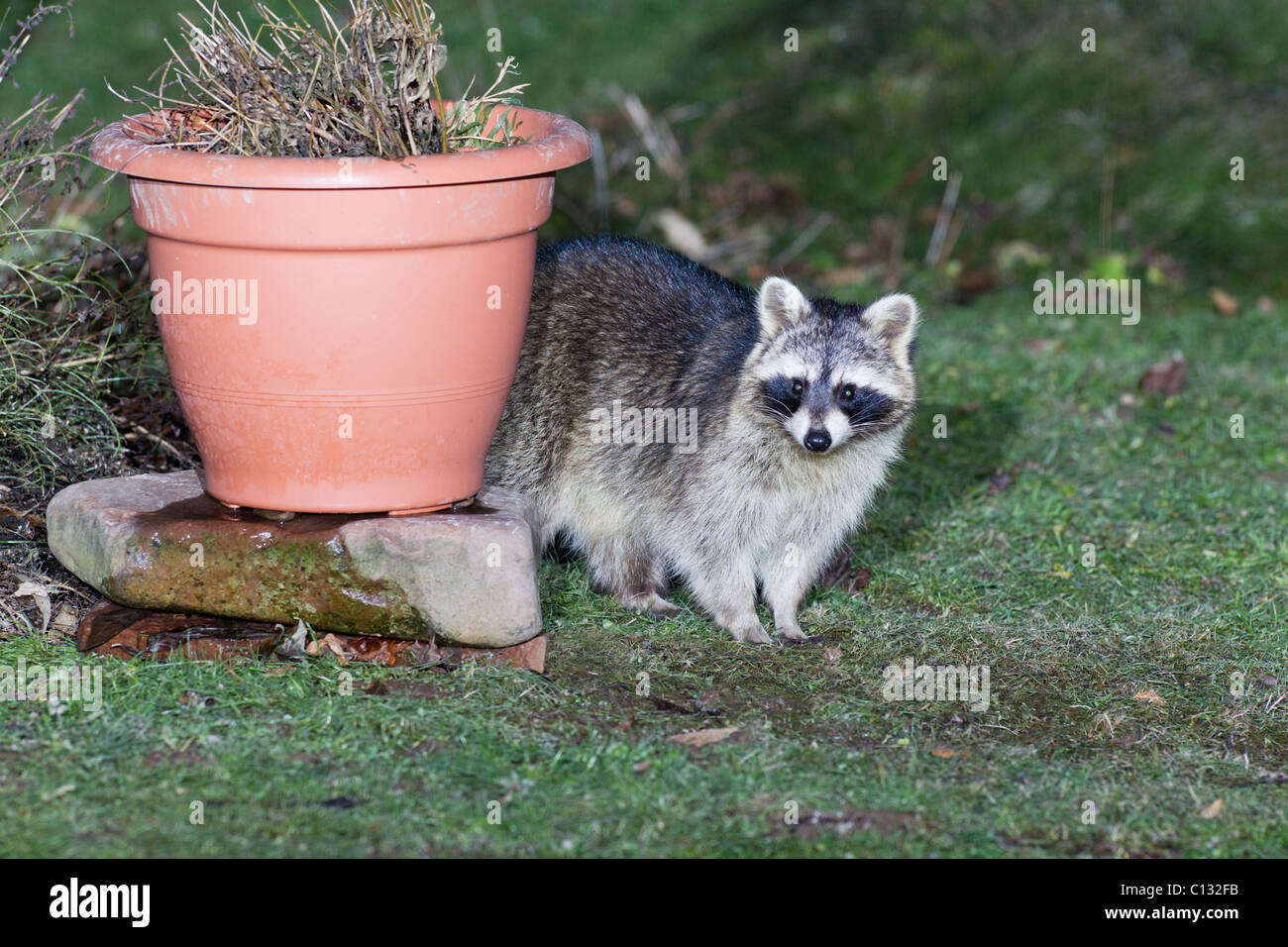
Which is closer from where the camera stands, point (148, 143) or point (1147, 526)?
point (148, 143)

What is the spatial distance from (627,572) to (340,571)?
1.38 metres

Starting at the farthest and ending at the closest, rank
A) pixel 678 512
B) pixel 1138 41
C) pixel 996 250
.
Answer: pixel 1138 41 → pixel 996 250 → pixel 678 512

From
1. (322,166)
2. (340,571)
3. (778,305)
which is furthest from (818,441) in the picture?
(322,166)

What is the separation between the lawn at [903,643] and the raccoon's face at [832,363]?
728 mm

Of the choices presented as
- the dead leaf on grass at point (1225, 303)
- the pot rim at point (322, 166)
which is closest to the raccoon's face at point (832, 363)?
the pot rim at point (322, 166)

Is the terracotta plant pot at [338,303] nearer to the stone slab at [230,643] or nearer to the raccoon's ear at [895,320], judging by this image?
the stone slab at [230,643]

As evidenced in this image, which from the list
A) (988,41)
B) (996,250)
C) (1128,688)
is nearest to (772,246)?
(996,250)

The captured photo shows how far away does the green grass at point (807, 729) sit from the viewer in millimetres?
3455

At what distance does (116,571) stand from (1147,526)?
3.86m

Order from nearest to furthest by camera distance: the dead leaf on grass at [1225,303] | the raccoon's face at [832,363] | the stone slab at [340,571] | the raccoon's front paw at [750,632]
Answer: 1. the stone slab at [340,571]
2. the raccoon's face at [832,363]
3. the raccoon's front paw at [750,632]
4. the dead leaf on grass at [1225,303]

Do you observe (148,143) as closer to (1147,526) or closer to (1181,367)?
(1147,526)

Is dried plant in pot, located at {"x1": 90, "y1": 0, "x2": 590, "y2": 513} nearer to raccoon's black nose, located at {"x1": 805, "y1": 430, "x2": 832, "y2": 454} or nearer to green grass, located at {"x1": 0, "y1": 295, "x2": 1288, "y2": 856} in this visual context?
green grass, located at {"x1": 0, "y1": 295, "x2": 1288, "y2": 856}

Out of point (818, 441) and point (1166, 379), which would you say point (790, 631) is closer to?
point (818, 441)

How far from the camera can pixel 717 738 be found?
13.0 feet
